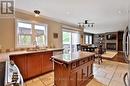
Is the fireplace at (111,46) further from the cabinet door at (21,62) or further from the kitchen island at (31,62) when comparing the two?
the cabinet door at (21,62)

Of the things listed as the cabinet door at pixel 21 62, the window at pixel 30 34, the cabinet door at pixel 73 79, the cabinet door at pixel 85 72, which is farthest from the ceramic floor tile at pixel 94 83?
the window at pixel 30 34

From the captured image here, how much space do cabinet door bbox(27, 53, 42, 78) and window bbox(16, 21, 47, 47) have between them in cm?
79

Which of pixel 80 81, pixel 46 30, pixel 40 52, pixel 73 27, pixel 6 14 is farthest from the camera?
pixel 73 27

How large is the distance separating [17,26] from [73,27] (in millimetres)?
4093

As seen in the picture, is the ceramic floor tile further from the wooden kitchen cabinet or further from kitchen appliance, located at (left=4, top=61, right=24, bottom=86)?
kitchen appliance, located at (left=4, top=61, right=24, bottom=86)

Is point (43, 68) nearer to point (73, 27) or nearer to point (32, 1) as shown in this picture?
point (32, 1)

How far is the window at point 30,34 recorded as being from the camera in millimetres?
3875

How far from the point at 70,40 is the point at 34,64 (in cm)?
404

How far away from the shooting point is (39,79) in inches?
135

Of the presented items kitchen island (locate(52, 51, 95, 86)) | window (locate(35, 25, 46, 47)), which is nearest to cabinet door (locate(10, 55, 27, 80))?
kitchen island (locate(52, 51, 95, 86))

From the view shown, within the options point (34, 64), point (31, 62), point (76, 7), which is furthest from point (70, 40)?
point (31, 62)

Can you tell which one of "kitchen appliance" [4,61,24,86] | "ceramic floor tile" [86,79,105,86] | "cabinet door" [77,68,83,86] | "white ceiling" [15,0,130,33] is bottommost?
"ceramic floor tile" [86,79,105,86]

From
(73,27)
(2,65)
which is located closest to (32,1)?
(2,65)

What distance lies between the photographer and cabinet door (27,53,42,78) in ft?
11.0
